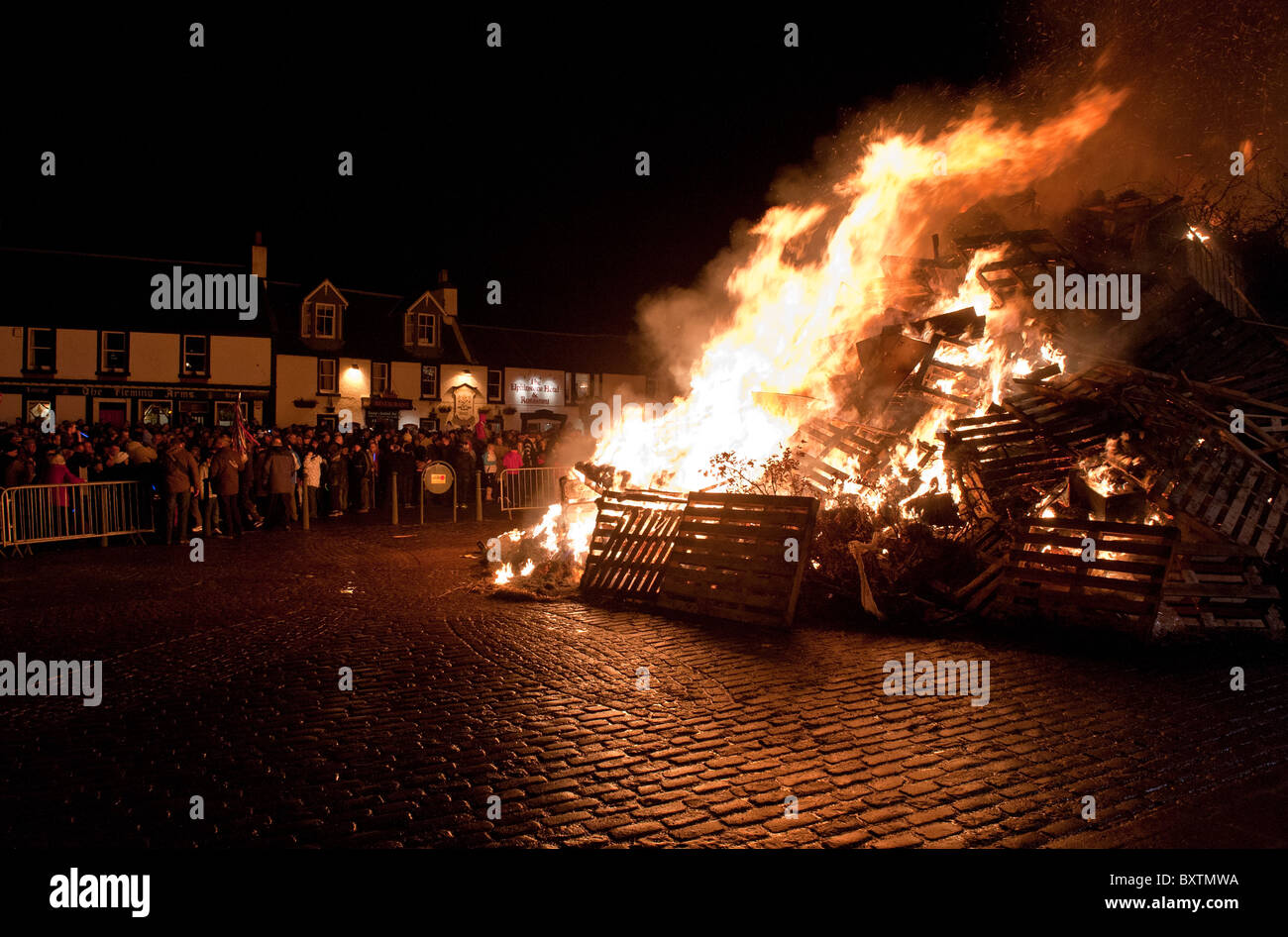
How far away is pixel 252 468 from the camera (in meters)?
16.2

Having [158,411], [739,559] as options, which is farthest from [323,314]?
[739,559]

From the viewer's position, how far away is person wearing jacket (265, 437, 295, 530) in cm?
1634

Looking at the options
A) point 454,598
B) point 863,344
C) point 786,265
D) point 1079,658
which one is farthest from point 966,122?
point 454,598

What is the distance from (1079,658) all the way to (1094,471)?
Answer: 369 cm

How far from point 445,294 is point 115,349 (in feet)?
55.0

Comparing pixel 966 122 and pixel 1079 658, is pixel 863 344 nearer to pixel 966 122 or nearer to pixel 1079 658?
pixel 966 122

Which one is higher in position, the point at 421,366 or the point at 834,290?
the point at 421,366

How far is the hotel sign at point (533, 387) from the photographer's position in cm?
4750

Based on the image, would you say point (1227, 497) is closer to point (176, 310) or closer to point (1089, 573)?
point (1089, 573)

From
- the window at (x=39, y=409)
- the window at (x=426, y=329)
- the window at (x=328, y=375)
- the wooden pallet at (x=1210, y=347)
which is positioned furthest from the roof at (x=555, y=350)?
the wooden pallet at (x=1210, y=347)

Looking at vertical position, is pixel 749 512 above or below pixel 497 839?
above

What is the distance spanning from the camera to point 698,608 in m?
8.99

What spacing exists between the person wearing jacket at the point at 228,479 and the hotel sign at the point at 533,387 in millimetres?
32189

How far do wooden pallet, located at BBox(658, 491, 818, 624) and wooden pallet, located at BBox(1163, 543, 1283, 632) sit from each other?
3.72m
